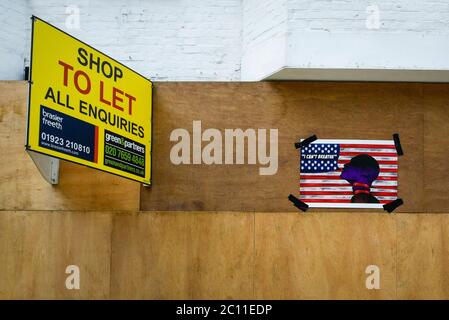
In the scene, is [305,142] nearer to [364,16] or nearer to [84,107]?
[364,16]

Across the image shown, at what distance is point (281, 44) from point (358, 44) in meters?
0.82

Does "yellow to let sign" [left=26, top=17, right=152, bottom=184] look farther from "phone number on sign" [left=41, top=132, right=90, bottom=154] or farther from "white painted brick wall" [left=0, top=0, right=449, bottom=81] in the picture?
"white painted brick wall" [left=0, top=0, right=449, bottom=81]

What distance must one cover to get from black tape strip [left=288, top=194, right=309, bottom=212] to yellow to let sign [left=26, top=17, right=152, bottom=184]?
5.35 ft

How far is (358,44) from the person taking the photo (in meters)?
8.25

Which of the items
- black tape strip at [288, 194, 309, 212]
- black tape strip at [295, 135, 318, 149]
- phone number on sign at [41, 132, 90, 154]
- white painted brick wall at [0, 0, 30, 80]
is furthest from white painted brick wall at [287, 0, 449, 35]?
white painted brick wall at [0, 0, 30, 80]

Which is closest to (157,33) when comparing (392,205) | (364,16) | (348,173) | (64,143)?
(364,16)

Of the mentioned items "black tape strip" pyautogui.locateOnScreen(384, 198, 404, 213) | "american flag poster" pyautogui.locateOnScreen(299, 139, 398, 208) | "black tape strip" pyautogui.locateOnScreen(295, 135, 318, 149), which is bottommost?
"black tape strip" pyautogui.locateOnScreen(384, 198, 404, 213)

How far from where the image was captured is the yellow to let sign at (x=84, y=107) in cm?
692

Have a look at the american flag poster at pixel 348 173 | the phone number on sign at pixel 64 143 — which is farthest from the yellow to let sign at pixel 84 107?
the american flag poster at pixel 348 173

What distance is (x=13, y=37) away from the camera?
9.29m

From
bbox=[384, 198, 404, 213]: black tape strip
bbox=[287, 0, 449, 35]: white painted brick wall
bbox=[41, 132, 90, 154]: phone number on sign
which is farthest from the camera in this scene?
bbox=[384, 198, 404, 213]: black tape strip

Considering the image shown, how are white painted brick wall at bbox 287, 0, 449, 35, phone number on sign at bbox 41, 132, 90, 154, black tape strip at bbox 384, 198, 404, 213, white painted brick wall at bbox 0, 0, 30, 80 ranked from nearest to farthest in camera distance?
phone number on sign at bbox 41, 132, 90, 154 < white painted brick wall at bbox 287, 0, 449, 35 < black tape strip at bbox 384, 198, 404, 213 < white painted brick wall at bbox 0, 0, 30, 80

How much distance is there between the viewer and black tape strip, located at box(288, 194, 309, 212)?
27.8 ft

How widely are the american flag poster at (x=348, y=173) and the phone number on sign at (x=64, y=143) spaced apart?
99.5 inches
